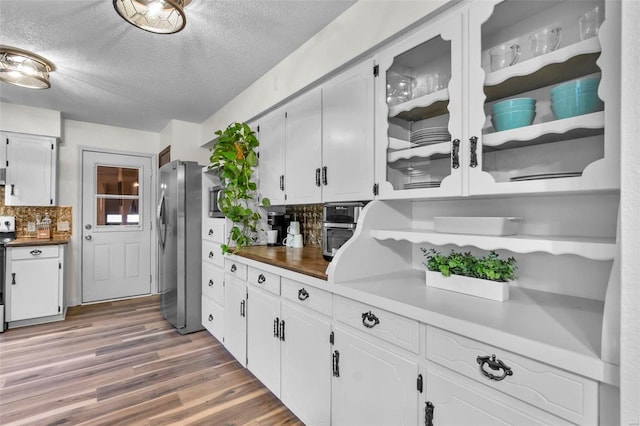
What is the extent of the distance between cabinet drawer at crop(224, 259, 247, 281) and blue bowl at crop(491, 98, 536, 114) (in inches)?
76.4

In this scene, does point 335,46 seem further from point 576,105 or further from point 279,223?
point 279,223

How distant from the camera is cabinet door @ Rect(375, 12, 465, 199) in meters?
1.30

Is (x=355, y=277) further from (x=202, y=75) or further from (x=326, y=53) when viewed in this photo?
(x=202, y=75)

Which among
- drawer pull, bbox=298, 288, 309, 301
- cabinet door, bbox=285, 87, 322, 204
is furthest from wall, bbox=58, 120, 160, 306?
drawer pull, bbox=298, 288, 309, 301

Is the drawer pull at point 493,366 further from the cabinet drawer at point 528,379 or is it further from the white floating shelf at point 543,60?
the white floating shelf at point 543,60

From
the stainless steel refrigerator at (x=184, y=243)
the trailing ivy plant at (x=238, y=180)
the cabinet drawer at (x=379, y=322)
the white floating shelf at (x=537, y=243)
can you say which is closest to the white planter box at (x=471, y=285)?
the white floating shelf at (x=537, y=243)

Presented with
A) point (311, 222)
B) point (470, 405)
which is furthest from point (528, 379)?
→ point (311, 222)

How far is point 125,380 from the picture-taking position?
2330mm

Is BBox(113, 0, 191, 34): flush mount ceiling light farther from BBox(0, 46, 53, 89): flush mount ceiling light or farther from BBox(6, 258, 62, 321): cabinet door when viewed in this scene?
BBox(6, 258, 62, 321): cabinet door

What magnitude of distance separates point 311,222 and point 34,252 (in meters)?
3.23

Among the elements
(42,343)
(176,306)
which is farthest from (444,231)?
(42,343)

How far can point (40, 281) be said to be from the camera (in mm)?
3488

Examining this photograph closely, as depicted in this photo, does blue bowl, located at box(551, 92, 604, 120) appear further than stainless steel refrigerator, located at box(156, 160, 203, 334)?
No

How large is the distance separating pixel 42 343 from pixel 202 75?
3.05 m
